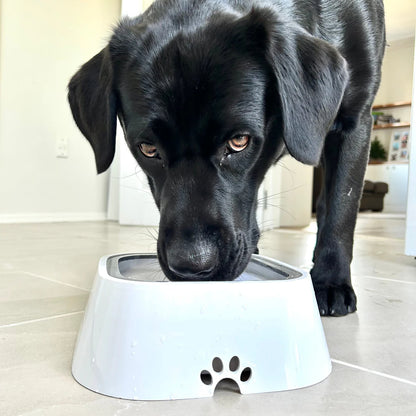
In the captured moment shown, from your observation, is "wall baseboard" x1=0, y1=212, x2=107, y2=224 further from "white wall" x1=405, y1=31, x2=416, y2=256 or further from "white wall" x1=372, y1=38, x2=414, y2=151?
"white wall" x1=372, y1=38, x2=414, y2=151

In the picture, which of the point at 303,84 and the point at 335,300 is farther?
the point at 335,300

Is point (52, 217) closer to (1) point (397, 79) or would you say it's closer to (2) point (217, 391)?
(2) point (217, 391)

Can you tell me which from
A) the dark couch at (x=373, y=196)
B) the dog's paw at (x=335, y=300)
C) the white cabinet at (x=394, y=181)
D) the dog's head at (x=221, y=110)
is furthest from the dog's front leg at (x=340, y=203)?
the white cabinet at (x=394, y=181)

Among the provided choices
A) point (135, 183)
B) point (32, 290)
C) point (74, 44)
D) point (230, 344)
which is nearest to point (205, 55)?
point (230, 344)

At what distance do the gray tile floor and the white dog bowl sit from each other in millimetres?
20

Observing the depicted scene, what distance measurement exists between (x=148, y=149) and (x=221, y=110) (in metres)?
0.19

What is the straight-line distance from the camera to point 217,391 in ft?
2.40

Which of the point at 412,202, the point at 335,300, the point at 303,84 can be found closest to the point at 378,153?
the point at 412,202

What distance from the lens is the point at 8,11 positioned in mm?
3795

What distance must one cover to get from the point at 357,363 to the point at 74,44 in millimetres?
3895

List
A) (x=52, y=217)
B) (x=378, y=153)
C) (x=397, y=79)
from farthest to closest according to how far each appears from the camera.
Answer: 1. (x=378, y=153)
2. (x=397, y=79)
3. (x=52, y=217)

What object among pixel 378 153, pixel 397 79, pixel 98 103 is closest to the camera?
pixel 98 103

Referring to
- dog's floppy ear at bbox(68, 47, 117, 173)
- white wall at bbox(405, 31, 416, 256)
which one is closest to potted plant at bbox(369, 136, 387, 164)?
white wall at bbox(405, 31, 416, 256)

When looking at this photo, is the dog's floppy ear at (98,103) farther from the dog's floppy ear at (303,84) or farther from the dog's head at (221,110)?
the dog's floppy ear at (303,84)
